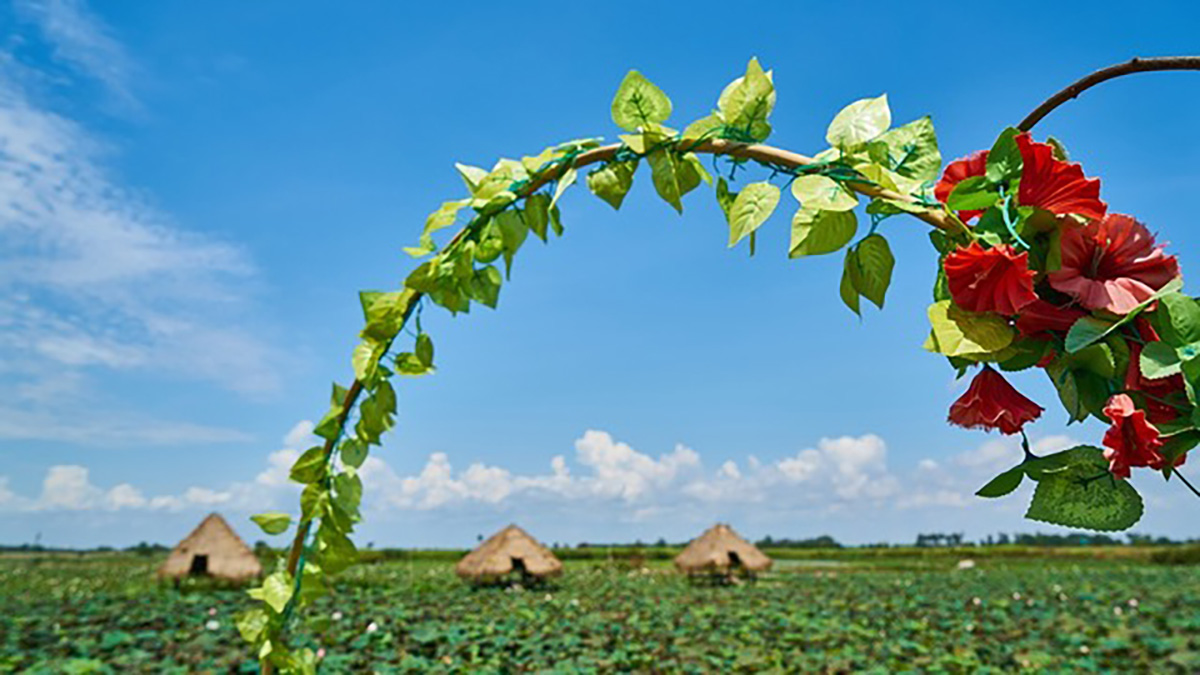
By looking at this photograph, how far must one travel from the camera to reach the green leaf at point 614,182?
106cm

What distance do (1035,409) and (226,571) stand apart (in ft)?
30.6

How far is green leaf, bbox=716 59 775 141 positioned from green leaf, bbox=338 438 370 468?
881mm

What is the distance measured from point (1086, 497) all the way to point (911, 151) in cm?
38

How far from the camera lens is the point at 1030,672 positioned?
4012 mm

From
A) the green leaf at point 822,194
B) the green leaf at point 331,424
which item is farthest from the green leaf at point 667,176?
the green leaf at point 331,424

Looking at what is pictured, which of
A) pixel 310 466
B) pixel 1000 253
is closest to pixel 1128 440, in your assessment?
pixel 1000 253

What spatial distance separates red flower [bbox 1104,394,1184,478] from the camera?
1.83 ft

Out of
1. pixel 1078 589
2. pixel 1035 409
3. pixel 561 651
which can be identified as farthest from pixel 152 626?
pixel 1078 589

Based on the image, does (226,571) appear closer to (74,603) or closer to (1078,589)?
(74,603)

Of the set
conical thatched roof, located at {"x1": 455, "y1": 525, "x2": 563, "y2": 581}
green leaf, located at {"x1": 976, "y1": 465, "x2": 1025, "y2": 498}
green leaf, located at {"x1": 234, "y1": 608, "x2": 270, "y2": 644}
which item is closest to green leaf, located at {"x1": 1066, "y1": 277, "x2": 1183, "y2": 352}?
green leaf, located at {"x1": 976, "y1": 465, "x2": 1025, "y2": 498}

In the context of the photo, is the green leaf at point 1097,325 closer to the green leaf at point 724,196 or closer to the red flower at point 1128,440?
the red flower at point 1128,440

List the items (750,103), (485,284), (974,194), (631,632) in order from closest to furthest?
(974,194) → (750,103) → (485,284) → (631,632)

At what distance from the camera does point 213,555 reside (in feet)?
28.2

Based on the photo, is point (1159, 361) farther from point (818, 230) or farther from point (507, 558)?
point (507, 558)
